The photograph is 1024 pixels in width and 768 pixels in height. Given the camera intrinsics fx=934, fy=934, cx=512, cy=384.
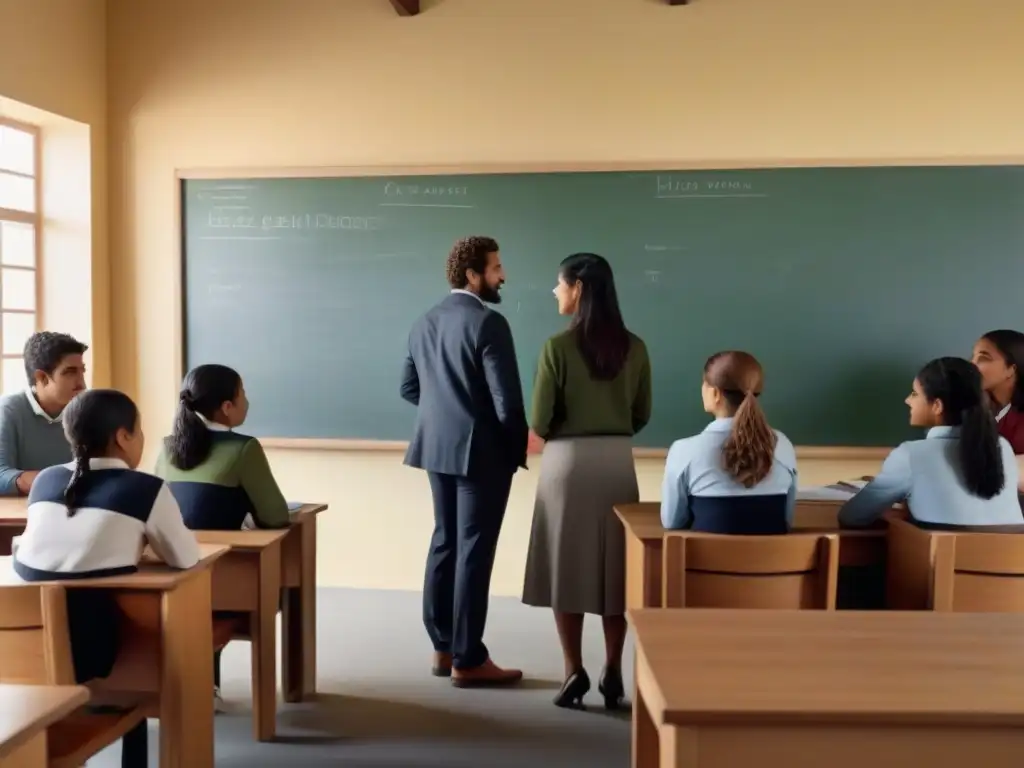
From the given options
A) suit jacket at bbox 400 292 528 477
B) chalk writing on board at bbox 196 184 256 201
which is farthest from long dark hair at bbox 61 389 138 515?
chalk writing on board at bbox 196 184 256 201

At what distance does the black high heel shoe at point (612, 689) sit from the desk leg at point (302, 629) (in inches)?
41.0

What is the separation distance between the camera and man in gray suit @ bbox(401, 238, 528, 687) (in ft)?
10.9

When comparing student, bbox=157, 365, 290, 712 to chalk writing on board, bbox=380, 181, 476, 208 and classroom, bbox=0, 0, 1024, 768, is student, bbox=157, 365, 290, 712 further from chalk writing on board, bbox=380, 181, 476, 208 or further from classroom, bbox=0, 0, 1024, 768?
chalk writing on board, bbox=380, 181, 476, 208

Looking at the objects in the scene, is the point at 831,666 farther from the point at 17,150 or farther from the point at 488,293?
the point at 17,150

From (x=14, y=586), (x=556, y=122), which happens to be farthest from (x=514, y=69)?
(x=14, y=586)

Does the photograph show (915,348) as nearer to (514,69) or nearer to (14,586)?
(514,69)

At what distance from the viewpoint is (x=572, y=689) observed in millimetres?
3258

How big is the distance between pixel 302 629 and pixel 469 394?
1.01 m

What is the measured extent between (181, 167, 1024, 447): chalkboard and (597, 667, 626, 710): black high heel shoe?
4.85 feet

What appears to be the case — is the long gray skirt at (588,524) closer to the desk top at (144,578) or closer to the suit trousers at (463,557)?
the suit trousers at (463,557)

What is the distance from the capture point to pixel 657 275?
4.45 m

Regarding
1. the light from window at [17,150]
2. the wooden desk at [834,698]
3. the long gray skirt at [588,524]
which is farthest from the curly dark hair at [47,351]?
the wooden desk at [834,698]

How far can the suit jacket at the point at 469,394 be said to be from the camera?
130 inches

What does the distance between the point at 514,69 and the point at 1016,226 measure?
2.43 meters
